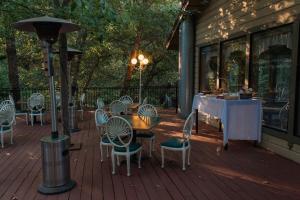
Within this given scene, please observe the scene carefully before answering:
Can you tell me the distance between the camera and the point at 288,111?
15.9 feet

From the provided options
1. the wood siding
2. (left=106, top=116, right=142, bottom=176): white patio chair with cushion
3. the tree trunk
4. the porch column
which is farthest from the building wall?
the tree trunk

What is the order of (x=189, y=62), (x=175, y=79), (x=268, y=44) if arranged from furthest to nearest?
(x=175, y=79)
(x=189, y=62)
(x=268, y=44)

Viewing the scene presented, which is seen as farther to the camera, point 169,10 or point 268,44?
point 169,10

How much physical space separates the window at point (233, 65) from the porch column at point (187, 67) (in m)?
1.67

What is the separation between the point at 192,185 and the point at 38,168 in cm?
239

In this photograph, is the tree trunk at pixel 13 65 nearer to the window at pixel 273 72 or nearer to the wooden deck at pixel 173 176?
the wooden deck at pixel 173 176

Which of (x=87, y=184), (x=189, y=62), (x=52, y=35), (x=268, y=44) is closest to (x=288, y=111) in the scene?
(x=268, y=44)

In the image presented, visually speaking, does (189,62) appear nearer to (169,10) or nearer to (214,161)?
(169,10)

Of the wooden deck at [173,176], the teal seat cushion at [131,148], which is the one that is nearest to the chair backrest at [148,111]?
the wooden deck at [173,176]

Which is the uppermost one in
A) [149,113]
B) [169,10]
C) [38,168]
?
[169,10]

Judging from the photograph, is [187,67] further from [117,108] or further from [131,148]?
[131,148]

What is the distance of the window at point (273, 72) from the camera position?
16.2 ft

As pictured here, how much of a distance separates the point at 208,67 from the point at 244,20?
248 centimetres

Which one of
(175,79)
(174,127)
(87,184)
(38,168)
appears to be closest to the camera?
(87,184)
